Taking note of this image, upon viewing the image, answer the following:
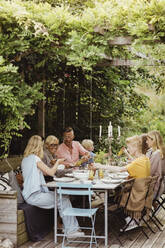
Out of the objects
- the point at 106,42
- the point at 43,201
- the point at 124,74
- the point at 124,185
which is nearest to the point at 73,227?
the point at 43,201

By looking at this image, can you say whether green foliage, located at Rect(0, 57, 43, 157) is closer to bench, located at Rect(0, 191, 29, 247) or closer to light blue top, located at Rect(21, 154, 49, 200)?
light blue top, located at Rect(21, 154, 49, 200)

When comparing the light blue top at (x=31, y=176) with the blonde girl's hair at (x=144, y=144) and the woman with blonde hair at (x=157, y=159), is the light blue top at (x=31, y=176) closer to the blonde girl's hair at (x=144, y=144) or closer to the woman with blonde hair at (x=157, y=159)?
the blonde girl's hair at (x=144, y=144)

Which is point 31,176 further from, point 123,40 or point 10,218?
point 123,40

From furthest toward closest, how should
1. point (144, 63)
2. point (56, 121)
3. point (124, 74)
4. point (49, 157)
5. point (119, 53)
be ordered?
point (124, 74) < point (56, 121) < point (144, 63) < point (49, 157) < point (119, 53)

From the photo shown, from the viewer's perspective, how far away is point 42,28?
17.7 feet

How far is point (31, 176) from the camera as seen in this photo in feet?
17.9

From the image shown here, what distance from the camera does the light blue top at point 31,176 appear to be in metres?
5.43

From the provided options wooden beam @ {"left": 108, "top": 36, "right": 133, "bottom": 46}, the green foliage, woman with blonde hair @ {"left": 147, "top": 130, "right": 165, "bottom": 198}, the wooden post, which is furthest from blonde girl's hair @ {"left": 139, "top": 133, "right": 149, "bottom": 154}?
the wooden post

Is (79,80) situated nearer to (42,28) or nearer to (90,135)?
(90,135)

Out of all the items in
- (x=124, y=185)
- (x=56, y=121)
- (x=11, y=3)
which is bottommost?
(x=124, y=185)

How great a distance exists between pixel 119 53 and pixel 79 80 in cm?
287

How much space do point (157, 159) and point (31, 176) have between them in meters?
1.76

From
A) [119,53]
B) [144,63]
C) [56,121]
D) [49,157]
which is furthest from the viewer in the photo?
[56,121]

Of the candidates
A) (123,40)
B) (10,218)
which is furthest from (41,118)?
(10,218)
